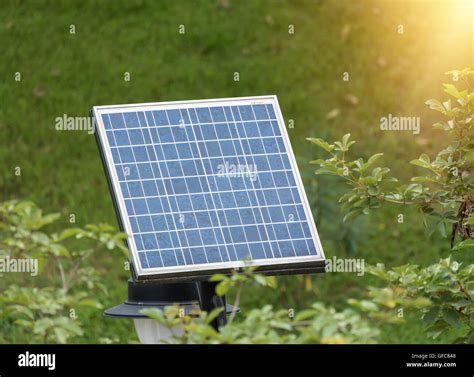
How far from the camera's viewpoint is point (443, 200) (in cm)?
504

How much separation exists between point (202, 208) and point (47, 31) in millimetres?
6726

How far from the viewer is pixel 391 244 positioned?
30.7 feet
